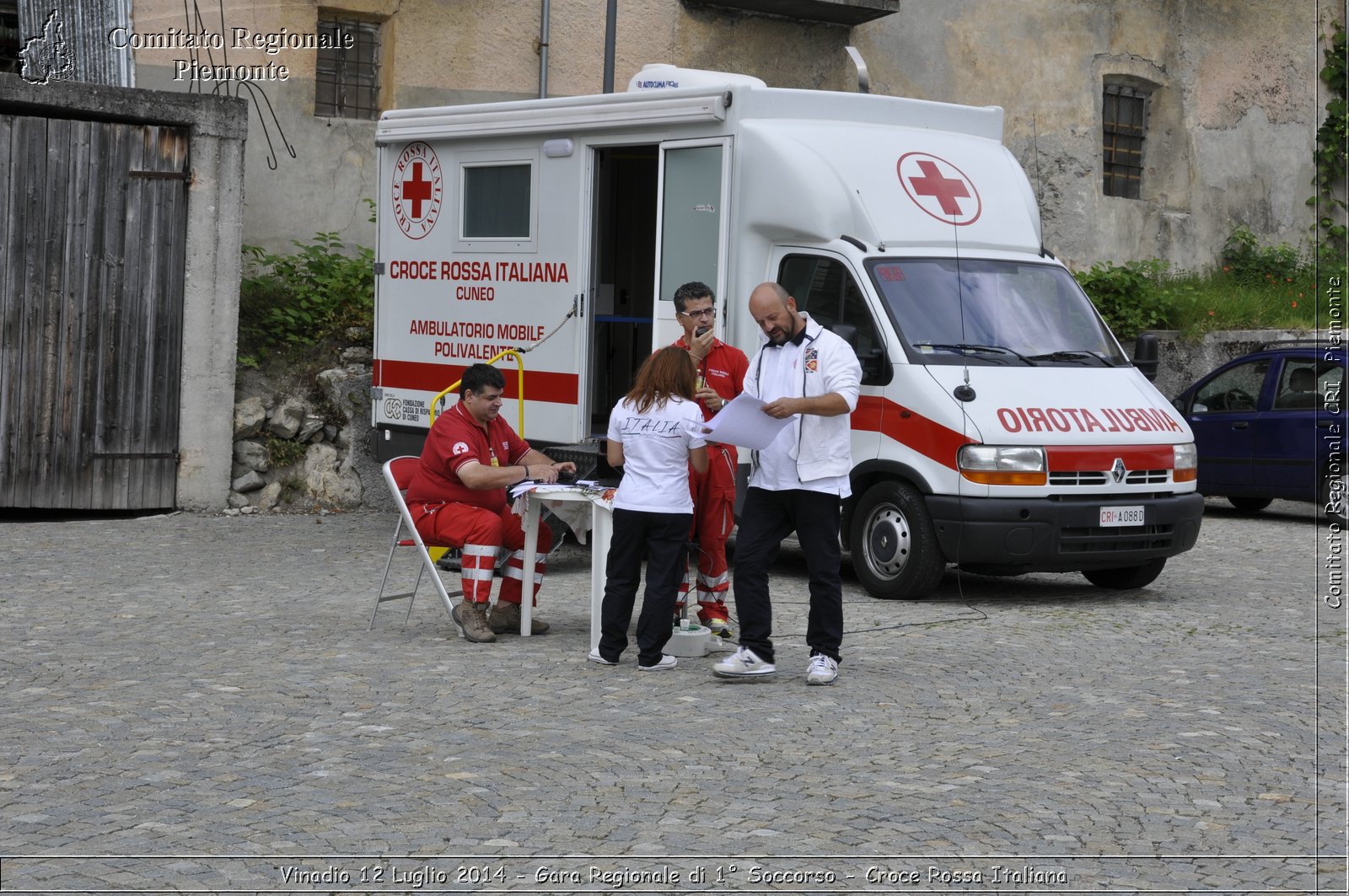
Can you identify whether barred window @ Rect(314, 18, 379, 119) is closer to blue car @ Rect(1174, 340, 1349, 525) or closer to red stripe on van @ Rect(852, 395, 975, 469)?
red stripe on van @ Rect(852, 395, 975, 469)

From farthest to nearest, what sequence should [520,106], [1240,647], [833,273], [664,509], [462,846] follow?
[520,106]
[833,273]
[1240,647]
[664,509]
[462,846]

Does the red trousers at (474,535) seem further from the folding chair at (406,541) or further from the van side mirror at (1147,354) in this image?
the van side mirror at (1147,354)

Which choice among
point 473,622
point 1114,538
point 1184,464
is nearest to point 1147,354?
point 1184,464

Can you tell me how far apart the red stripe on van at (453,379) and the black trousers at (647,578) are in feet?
12.2

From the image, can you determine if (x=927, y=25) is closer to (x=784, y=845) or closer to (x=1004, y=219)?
(x=1004, y=219)

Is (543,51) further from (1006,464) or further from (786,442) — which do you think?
(786,442)

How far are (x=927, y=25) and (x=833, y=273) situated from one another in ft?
33.0

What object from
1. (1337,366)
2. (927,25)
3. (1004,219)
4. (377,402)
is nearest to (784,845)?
(1004,219)

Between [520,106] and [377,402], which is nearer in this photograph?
[520,106]

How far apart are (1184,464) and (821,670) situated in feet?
12.8

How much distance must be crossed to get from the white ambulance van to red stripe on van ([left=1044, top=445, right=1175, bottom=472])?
0.05ft

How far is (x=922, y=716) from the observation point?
6.91 metres

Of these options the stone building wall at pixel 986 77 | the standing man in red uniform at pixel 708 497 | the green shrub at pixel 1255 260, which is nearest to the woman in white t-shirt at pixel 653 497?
the standing man in red uniform at pixel 708 497

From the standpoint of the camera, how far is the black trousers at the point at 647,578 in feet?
25.4
